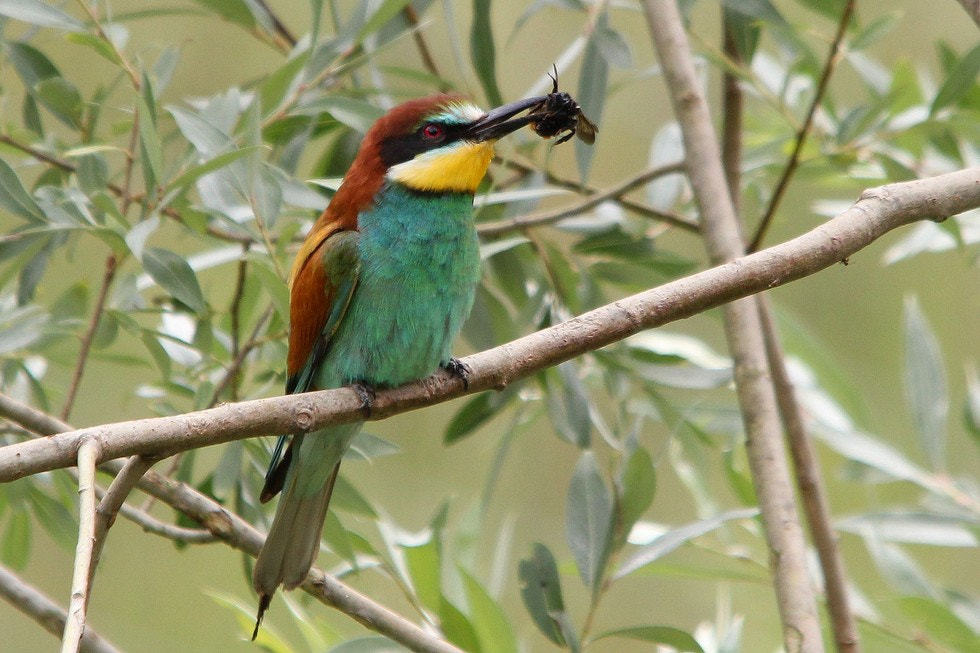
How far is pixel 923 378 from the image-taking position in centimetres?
Answer: 246

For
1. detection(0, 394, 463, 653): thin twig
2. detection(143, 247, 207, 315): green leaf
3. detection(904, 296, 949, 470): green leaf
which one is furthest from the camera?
detection(904, 296, 949, 470): green leaf

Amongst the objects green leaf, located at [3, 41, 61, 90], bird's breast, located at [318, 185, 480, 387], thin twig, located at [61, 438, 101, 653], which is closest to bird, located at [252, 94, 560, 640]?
bird's breast, located at [318, 185, 480, 387]

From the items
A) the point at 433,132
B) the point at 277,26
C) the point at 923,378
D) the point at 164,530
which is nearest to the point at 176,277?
the point at 164,530

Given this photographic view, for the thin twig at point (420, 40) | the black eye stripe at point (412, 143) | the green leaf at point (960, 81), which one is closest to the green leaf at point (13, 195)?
the black eye stripe at point (412, 143)

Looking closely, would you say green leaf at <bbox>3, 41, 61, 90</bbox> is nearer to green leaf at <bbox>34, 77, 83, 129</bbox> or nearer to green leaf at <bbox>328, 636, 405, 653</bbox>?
green leaf at <bbox>34, 77, 83, 129</bbox>

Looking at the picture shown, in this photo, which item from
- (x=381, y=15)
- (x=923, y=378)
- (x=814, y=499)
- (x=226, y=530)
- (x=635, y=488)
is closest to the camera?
(x=226, y=530)

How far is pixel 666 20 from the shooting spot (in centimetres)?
212

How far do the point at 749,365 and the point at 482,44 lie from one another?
831mm

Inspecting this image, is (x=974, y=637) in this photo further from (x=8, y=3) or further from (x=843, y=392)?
(x=8, y=3)

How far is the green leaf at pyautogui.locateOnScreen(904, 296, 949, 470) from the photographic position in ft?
8.02

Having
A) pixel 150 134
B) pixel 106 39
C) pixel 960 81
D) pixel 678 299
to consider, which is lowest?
pixel 678 299

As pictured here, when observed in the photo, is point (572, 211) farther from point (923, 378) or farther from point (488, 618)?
point (923, 378)

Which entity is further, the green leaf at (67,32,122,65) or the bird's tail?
the green leaf at (67,32,122,65)

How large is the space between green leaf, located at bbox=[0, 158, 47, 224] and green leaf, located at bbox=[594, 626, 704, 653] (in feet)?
3.52
